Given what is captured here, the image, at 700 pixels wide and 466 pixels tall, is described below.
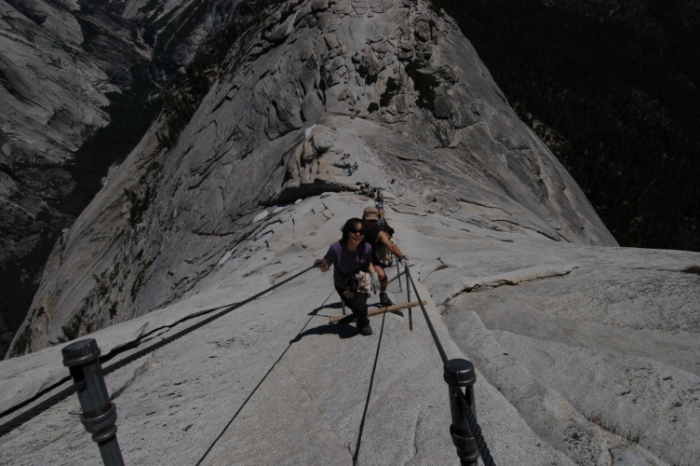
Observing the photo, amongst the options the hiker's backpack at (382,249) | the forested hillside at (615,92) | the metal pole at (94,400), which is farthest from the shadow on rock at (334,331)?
the forested hillside at (615,92)

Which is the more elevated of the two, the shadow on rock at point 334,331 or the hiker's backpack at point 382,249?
the hiker's backpack at point 382,249

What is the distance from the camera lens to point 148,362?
289 inches

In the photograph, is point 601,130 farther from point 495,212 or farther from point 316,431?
point 316,431

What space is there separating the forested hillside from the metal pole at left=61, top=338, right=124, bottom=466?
82.6 metres

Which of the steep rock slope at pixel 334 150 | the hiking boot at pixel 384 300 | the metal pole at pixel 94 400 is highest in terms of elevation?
the steep rock slope at pixel 334 150

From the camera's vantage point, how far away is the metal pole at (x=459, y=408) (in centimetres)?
270

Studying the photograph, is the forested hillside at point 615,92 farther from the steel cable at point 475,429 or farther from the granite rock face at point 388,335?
the steel cable at point 475,429

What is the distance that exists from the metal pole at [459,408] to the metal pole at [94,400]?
2156mm

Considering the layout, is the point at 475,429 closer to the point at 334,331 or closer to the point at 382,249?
the point at 334,331

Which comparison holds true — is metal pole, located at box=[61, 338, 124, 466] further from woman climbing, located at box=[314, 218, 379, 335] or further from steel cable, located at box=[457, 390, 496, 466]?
woman climbing, located at box=[314, 218, 379, 335]

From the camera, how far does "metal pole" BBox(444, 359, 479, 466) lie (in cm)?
270

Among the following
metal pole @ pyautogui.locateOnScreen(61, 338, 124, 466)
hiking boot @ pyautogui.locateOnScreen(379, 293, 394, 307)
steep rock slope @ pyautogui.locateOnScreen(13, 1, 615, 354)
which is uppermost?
steep rock slope @ pyautogui.locateOnScreen(13, 1, 615, 354)

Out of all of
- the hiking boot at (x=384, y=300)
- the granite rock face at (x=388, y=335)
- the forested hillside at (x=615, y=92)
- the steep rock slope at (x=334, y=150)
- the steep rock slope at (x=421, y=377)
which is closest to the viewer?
the steep rock slope at (x=421, y=377)

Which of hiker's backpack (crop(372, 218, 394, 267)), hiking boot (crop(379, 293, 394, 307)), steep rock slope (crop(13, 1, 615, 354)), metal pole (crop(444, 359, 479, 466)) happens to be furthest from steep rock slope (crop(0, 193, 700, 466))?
steep rock slope (crop(13, 1, 615, 354))
